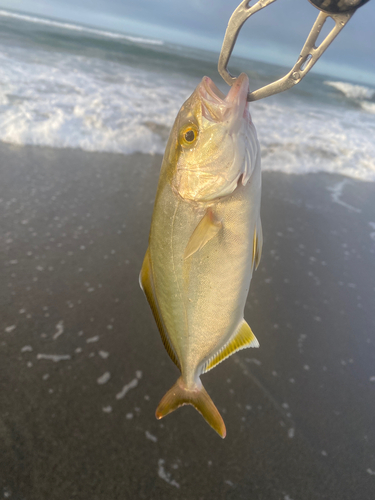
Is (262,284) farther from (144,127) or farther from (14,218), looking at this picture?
(144,127)

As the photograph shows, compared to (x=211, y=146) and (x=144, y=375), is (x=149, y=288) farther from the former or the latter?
(x=144, y=375)

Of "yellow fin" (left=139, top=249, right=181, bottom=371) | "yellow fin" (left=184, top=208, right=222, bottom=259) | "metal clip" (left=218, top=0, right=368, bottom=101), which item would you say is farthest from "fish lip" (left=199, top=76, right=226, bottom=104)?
"yellow fin" (left=139, top=249, right=181, bottom=371)

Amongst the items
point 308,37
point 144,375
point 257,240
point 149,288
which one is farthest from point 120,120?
point 308,37

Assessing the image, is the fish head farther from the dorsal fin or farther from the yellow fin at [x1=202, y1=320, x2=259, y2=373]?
the yellow fin at [x1=202, y1=320, x2=259, y2=373]

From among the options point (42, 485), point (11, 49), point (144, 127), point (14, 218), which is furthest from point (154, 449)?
point (11, 49)

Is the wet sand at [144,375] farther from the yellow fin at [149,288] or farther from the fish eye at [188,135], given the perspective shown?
the fish eye at [188,135]

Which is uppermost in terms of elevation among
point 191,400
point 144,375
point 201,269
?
point 201,269
